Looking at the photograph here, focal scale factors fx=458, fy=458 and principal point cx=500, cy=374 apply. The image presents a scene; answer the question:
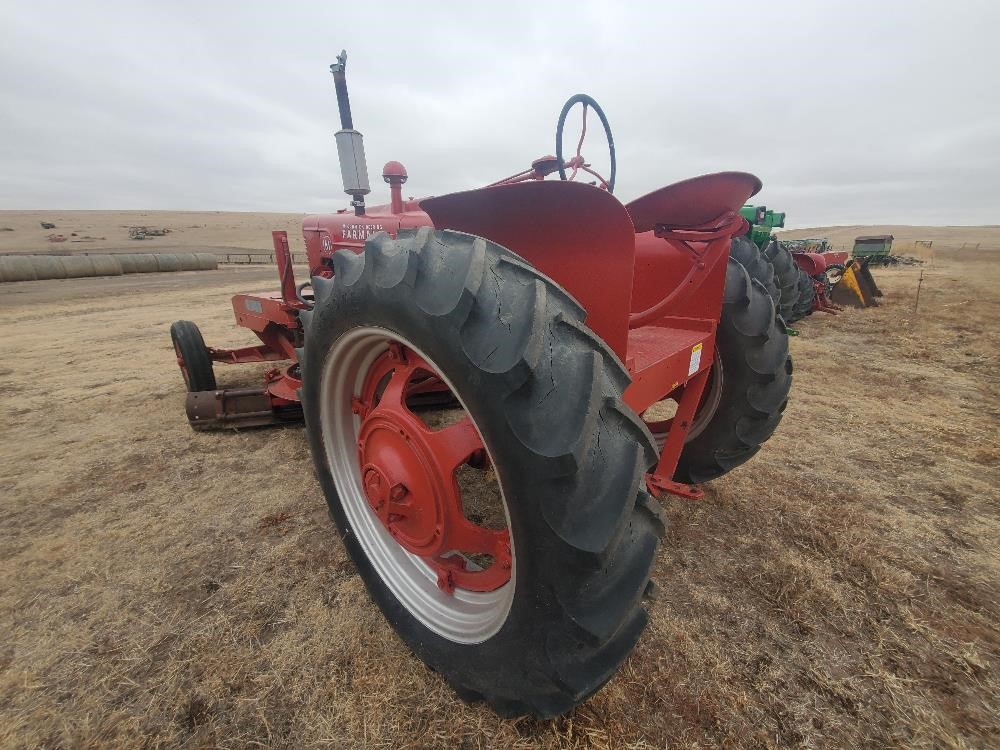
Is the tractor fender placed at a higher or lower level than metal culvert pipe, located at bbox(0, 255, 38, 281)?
higher

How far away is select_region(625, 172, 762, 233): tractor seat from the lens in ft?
5.35

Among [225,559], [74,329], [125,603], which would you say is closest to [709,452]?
[225,559]

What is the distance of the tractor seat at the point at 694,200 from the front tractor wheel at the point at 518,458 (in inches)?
31.3

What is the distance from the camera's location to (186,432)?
12.2ft

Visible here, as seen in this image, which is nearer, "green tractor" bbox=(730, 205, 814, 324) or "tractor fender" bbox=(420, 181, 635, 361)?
"tractor fender" bbox=(420, 181, 635, 361)

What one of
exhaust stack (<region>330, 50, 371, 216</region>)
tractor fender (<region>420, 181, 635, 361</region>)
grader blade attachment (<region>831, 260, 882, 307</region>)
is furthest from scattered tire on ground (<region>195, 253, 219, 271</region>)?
tractor fender (<region>420, 181, 635, 361</region>)

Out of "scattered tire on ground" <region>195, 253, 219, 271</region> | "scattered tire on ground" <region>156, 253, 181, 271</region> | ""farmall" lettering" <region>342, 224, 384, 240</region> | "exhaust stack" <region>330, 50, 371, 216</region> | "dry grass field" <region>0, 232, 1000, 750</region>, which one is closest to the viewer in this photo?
"dry grass field" <region>0, 232, 1000, 750</region>

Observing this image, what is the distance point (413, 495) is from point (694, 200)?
4.93 ft

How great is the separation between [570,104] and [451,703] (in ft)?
7.62

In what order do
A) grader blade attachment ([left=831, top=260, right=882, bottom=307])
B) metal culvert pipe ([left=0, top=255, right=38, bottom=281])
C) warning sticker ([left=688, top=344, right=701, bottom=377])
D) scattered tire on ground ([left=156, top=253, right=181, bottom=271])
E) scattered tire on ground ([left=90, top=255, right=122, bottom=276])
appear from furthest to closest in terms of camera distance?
1. scattered tire on ground ([left=156, top=253, right=181, bottom=271])
2. scattered tire on ground ([left=90, top=255, right=122, bottom=276])
3. metal culvert pipe ([left=0, top=255, right=38, bottom=281])
4. grader blade attachment ([left=831, top=260, right=882, bottom=307])
5. warning sticker ([left=688, top=344, right=701, bottom=377])

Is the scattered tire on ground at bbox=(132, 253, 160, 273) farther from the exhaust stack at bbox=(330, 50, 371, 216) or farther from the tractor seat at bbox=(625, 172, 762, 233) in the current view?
the tractor seat at bbox=(625, 172, 762, 233)

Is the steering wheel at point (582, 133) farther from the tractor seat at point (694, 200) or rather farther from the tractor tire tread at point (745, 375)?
the tractor tire tread at point (745, 375)

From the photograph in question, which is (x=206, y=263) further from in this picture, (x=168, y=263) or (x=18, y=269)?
(x=18, y=269)

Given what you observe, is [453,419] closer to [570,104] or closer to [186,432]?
[186,432]
